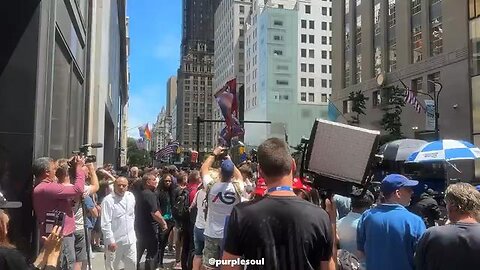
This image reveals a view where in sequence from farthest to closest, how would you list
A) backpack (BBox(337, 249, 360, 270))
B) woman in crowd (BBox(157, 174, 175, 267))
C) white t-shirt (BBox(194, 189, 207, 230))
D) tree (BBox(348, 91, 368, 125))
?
tree (BBox(348, 91, 368, 125))
woman in crowd (BBox(157, 174, 175, 267))
white t-shirt (BBox(194, 189, 207, 230))
backpack (BBox(337, 249, 360, 270))

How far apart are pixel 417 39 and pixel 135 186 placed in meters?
42.1

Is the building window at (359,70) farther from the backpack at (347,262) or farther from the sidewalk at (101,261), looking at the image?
the backpack at (347,262)

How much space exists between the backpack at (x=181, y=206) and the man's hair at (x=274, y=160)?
6330 millimetres

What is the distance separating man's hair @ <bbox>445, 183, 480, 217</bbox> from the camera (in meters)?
3.75

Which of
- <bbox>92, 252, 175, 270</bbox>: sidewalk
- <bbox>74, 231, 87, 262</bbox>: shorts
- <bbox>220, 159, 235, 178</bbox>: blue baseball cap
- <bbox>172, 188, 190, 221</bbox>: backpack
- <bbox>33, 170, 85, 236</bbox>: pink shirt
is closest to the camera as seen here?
<bbox>33, 170, 85, 236</bbox>: pink shirt

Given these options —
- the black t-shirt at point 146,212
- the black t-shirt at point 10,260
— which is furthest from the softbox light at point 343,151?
the black t-shirt at point 146,212

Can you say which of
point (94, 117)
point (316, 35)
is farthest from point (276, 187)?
point (316, 35)

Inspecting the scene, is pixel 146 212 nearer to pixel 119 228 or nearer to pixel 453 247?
pixel 119 228

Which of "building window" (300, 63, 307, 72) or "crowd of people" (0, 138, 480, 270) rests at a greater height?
"building window" (300, 63, 307, 72)

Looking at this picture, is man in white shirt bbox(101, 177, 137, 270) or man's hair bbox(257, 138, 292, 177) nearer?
man's hair bbox(257, 138, 292, 177)

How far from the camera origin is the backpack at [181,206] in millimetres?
9266

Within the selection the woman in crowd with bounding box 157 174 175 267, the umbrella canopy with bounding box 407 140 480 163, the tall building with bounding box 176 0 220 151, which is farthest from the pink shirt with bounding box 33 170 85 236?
the tall building with bounding box 176 0 220 151

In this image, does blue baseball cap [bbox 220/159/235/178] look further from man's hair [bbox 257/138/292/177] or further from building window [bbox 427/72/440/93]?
building window [bbox 427/72/440/93]

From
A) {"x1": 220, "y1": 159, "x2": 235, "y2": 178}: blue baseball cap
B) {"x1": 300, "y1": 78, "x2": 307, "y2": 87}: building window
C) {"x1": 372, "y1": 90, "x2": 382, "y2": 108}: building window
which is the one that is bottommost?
{"x1": 220, "y1": 159, "x2": 235, "y2": 178}: blue baseball cap
